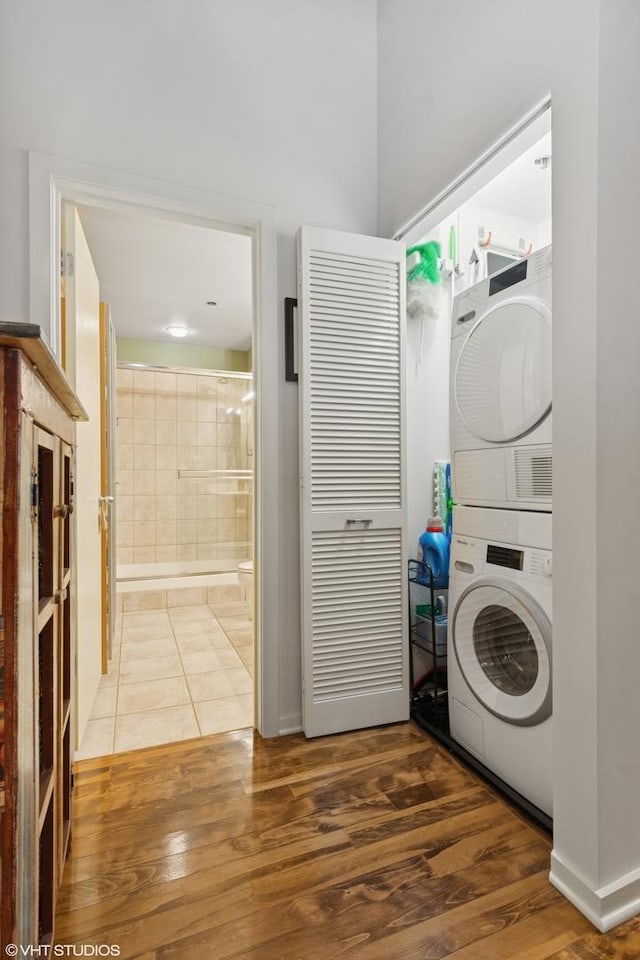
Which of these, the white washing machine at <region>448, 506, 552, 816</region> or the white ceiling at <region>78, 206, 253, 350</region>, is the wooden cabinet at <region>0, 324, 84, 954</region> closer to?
the white washing machine at <region>448, 506, 552, 816</region>

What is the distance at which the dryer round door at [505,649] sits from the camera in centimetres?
152

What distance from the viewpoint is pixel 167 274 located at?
335 cm

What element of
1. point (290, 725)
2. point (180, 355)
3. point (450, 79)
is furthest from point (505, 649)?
point (180, 355)

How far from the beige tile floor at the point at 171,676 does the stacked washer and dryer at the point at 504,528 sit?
102 cm

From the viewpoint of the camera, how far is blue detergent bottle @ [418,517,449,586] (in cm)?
218

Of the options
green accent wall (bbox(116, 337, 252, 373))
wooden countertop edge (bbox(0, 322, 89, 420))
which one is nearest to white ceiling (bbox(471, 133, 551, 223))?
wooden countertop edge (bbox(0, 322, 89, 420))

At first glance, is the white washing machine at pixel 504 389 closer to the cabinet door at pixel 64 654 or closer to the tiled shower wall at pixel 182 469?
the cabinet door at pixel 64 654

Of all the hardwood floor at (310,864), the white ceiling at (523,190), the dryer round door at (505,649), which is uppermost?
the white ceiling at (523,190)

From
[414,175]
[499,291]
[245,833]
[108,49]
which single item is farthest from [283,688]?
[108,49]

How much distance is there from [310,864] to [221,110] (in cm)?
256

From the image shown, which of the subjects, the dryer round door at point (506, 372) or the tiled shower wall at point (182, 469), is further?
the tiled shower wall at point (182, 469)

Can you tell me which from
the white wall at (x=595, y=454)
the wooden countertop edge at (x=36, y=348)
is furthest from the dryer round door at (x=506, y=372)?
the wooden countertop edge at (x=36, y=348)

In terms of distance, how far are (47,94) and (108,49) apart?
29 centimetres

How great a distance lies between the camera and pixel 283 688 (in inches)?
81.3
